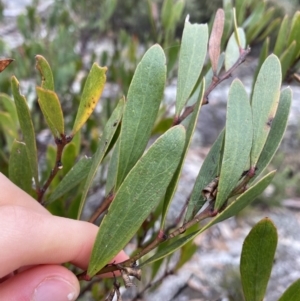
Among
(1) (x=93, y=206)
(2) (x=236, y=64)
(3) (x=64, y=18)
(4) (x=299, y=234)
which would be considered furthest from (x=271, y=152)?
(3) (x=64, y=18)

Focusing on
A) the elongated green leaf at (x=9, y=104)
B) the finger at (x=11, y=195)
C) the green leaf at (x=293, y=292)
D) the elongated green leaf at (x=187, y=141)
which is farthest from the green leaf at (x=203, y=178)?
the elongated green leaf at (x=9, y=104)

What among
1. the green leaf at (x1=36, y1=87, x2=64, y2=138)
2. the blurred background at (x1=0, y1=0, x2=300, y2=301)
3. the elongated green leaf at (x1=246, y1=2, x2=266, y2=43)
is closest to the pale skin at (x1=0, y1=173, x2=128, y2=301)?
the green leaf at (x1=36, y1=87, x2=64, y2=138)

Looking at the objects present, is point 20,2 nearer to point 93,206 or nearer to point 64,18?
point 64,18

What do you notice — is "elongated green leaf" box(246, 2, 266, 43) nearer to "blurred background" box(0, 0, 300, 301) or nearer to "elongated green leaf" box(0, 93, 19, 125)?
"blurred background" box(0, 0, 300, 301)

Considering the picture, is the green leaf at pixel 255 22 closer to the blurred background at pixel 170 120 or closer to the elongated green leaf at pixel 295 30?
the blurred background at pixel 170 120

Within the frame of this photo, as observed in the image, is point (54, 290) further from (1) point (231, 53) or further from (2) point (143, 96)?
(1) point (231, 53)

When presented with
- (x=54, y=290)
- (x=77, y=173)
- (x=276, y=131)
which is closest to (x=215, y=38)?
(x=276, y=131)

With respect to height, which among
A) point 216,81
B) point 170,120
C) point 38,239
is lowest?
point 170,120
